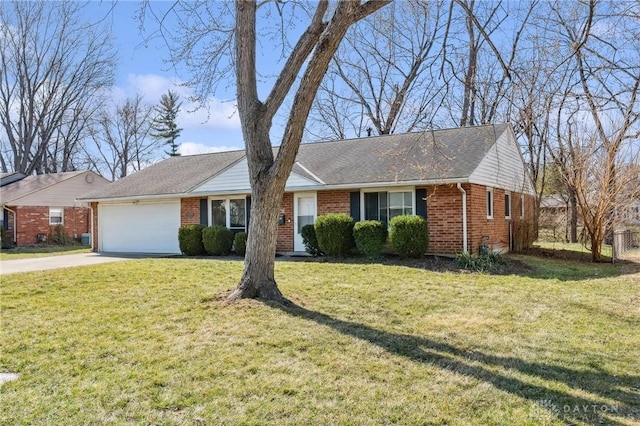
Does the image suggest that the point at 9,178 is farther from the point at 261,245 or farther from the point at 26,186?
the point at 261,245

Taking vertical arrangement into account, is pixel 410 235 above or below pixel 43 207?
below

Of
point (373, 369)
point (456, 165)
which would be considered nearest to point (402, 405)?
point (373, 369)

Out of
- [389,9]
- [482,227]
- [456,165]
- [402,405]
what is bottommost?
[402,405]

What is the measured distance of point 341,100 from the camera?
28125 mm

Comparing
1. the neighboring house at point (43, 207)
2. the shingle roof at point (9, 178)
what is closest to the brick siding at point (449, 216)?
the neighboring house at point (43, 207)

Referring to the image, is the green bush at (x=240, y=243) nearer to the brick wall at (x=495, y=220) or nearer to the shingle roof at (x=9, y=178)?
the brick wall at (x=495, y=220)

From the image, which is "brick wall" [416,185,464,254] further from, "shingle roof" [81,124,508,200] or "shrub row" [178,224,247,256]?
"shrub row" [178,224,247,256]

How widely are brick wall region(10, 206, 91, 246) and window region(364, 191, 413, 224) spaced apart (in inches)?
789

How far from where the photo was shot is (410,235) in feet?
40.0

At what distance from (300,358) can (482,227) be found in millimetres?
10058

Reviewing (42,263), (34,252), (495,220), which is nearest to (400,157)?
(495,220)

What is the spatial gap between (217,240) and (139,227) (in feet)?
16.4

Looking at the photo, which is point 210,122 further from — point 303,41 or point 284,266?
point 284,266

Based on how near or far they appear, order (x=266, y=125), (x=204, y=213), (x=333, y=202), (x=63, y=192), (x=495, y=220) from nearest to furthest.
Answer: (x=266, y=125) → (x=333, y=202) → (x=495, y=220) → (x=204, y=213) → (x=63, y=192)
